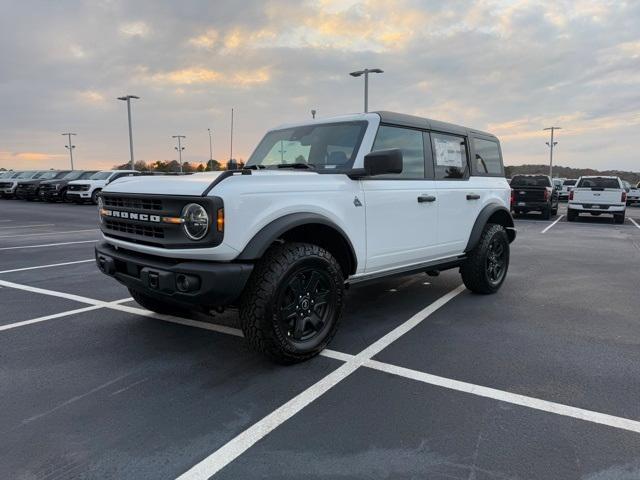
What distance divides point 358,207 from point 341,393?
1555 millimetres

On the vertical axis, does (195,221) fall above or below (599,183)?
below

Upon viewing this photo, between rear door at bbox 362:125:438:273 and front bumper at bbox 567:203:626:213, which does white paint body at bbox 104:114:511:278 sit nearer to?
rear door at bbox 362:125:438:273

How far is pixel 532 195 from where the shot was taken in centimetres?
1912

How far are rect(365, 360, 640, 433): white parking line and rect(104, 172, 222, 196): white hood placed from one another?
5.97ft

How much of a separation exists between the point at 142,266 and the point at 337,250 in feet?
5.10

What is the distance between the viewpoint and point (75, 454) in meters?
2.53

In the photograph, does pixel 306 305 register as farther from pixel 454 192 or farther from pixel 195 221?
pixel 454 192

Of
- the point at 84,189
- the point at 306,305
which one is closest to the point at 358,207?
the point at 306,305

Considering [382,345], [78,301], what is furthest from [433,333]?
[78,301]

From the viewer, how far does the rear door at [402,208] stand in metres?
4.27

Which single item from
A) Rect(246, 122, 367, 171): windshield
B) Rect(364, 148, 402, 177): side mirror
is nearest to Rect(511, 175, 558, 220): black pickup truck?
Rect(246, 122, 367, 171): windshield

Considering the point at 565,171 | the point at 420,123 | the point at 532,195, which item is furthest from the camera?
the point at 565,171

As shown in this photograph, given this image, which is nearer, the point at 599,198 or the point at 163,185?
the point at 163,185

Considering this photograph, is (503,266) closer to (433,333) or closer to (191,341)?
(433,333)
